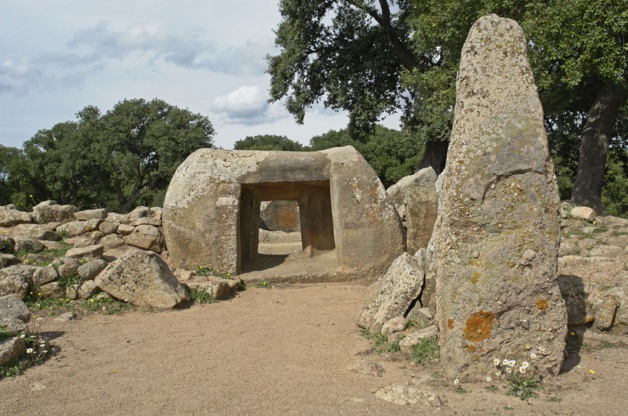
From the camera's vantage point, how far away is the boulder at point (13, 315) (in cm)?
588

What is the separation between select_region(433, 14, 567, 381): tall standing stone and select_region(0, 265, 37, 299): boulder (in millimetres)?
5546

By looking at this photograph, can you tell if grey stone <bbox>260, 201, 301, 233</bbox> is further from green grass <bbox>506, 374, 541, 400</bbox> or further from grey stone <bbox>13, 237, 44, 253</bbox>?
green grass <bbox>506, 374, 541, 400</bbox>

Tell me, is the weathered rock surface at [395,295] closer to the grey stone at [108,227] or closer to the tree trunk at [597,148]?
the grey stone at [108,227]

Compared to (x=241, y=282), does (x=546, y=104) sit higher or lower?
higher

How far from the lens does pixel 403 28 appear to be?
19.3 m

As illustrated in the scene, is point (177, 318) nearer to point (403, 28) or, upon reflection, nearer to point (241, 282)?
Answer: point (241, 282)

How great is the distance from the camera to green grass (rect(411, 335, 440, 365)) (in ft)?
17.5

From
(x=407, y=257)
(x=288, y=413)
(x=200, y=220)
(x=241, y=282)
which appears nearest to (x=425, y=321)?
(x=407, y=257)

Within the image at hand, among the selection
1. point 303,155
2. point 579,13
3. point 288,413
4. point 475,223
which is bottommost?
point 288,413

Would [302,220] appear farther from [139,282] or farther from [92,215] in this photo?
[139,282]

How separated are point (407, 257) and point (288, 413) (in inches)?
116

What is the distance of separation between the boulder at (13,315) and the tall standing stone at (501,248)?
13.8 ft

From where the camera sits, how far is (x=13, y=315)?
6320 millimetres

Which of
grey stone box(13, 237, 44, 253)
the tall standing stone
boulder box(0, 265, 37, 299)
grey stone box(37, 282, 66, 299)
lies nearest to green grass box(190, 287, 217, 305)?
grey stone box(37, 282, 66, 299)
